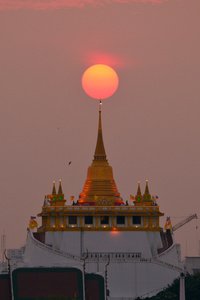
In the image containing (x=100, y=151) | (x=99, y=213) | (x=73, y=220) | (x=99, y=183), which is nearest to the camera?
(x=99, y=213)

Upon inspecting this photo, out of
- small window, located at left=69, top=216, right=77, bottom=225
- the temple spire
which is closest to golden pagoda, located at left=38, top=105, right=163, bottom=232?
small window, located at left=69, top=216, right=77, bottom=225

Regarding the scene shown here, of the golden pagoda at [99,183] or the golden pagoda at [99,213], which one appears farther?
the golden pagoda at [99,183]

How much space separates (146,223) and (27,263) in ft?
52.0

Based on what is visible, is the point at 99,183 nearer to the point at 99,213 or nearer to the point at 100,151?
the point at 100,151

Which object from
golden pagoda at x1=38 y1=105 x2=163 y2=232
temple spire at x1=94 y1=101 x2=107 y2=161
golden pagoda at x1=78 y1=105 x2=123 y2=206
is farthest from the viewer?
temple spire at x1=94 y1=101 x2=107 y2=161

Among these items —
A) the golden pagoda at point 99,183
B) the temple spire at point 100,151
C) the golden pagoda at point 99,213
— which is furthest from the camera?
the temple spire at point 100,151

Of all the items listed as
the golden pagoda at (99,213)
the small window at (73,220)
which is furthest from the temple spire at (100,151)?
the small window at (73,220)

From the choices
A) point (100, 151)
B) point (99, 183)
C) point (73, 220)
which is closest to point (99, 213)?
point (73, 220)

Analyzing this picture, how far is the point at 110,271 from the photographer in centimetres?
17238

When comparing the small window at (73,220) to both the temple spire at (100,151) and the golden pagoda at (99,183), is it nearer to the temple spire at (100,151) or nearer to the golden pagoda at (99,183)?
the golden pagoda at (99,183)

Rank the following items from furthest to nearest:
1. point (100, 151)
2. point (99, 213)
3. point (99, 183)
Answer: point (100, 151) → point (99, 183) → point (99, 213)

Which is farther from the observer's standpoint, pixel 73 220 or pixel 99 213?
pixel 73 220

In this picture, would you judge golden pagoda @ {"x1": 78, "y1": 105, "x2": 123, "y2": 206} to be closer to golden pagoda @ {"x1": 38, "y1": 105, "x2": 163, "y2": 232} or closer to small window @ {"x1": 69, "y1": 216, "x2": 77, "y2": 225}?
golden pagoda @ {"x1": 38, "y1": 105, "x2": 163, "y2": 232}

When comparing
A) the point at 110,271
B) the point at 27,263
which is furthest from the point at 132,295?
the point at 27,263
